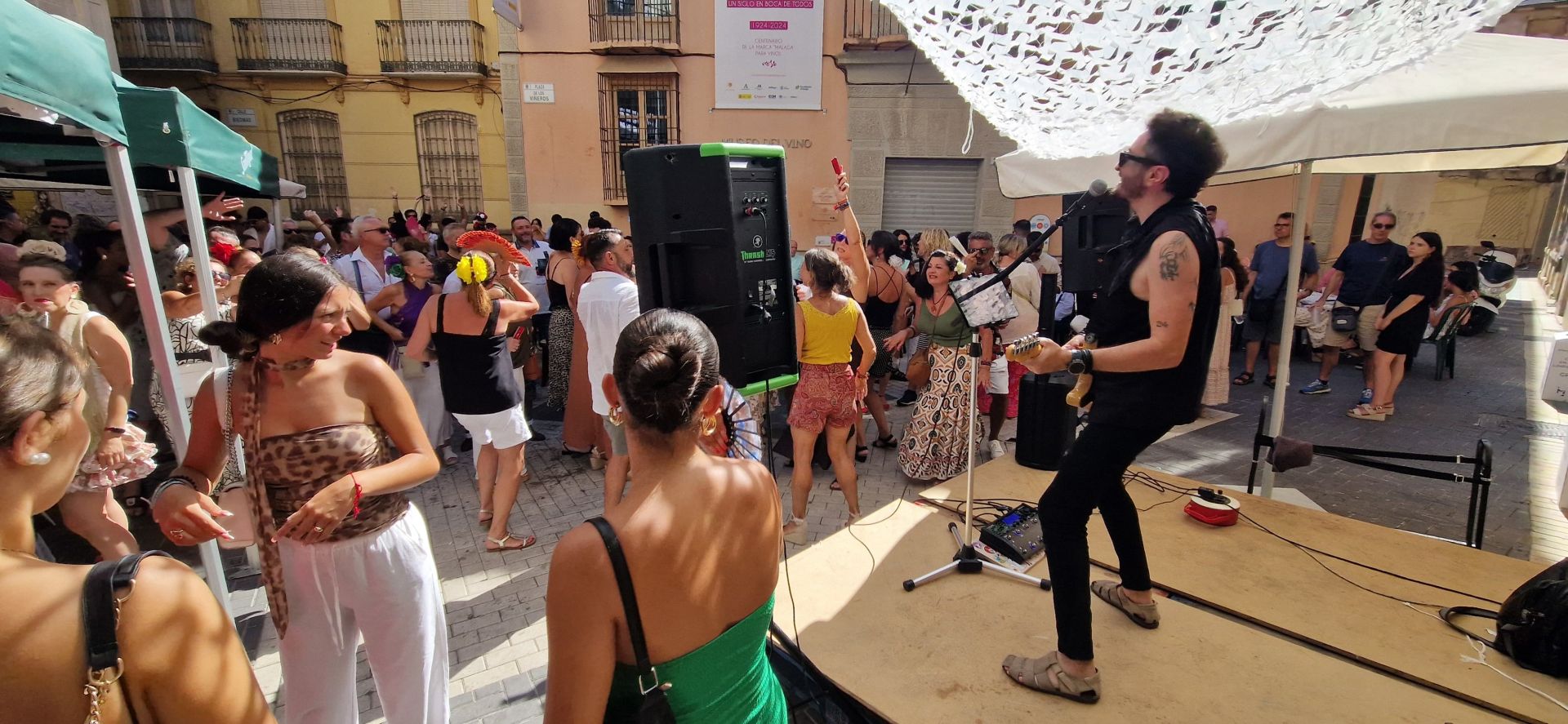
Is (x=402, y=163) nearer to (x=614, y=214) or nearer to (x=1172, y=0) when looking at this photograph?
(x=614, y=214)

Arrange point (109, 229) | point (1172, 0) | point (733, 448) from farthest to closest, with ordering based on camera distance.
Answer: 1. point (109, 229)
2. point (1172, 0)
3. point (733, 448)

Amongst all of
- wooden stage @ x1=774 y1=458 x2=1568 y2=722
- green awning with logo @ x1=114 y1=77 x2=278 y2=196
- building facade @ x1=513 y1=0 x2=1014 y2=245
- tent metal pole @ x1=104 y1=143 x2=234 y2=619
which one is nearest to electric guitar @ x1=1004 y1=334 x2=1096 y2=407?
wooden stage @ x1=774 y1=458 x2=1568 y2=722

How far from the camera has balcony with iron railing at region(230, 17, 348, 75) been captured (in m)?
14.3

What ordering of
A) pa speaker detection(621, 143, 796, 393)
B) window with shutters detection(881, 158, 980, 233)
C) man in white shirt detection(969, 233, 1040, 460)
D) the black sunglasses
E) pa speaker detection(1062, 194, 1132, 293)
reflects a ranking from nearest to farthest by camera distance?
the black sunglasses → pa speaker detection(621, 143, 796, 393) → pa speaker detection(1062, 194, 1132, 293) → man in white shirt detection(969, 233, 1040, 460) → window with shutters detection(881, 158, 980, 233)

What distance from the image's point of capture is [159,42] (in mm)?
14438

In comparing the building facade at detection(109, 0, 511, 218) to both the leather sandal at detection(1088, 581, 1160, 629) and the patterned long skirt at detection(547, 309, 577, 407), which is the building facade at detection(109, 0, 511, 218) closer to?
the patterned long skirt at detection(547, 309, 577, 407)

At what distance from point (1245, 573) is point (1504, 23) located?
15.1 m

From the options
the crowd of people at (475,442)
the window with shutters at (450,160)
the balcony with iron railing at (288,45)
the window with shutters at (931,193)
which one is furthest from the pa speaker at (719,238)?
the balcony with iron railing at (288,45)

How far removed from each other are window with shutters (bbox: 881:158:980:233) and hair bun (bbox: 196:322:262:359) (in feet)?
38.6

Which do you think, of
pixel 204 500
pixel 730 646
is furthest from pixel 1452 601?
pixel 204 500

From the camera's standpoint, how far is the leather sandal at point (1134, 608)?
2.77 meters

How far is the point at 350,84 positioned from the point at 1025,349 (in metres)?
17.3

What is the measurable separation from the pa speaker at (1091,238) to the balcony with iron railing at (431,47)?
14623mm

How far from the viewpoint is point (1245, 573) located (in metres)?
3.25
